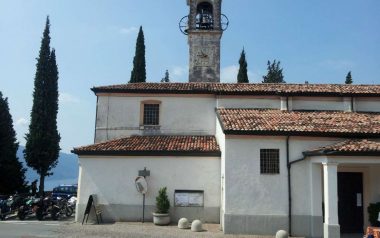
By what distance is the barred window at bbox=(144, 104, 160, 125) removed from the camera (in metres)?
22.4

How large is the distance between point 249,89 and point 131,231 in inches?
440

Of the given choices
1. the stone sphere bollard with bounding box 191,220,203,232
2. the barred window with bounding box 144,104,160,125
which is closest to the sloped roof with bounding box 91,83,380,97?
the barred window with bounding box 144,104,160,125

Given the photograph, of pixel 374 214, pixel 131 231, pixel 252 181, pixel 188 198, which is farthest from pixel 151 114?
pixel 374 214

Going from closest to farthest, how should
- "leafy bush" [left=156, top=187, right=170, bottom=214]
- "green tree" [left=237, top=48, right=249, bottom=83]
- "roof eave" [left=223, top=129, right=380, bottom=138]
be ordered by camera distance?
1. "roof eave" [left=223, top=129, right=380, bottom=138]
2. "leafy bush" [left=156, top=187, right=170, bottom=214]
3. "green tree" [left=237, top=48, right=249, bottom=83]

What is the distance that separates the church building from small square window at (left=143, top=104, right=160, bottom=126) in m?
0.06

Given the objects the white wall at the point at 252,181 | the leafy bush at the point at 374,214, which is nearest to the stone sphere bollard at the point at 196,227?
the white wall at the point at 252,181

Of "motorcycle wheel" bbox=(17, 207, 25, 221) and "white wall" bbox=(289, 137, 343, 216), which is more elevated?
"white wall" bbox=(289, 137, 343, 216)

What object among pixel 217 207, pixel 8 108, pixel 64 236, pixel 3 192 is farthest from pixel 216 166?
pixel 8 108

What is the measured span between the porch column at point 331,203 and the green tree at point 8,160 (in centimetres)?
2403

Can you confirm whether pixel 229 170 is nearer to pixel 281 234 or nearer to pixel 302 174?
pixel 302 174

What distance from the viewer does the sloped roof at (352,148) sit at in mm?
14055

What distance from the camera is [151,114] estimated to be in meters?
22.5

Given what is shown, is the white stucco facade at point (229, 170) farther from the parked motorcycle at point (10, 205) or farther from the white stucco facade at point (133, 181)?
the parked motorcycle at point (10, 205)

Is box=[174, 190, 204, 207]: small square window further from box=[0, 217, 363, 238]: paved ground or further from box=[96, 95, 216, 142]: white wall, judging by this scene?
box=[96, 95, 216, 142]: white wall
